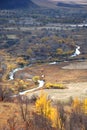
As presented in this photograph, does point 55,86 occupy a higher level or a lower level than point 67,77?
higher

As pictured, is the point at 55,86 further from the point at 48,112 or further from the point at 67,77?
the point at 48,112

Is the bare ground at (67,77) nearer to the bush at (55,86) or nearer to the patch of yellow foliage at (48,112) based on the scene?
the bush at (55,86)

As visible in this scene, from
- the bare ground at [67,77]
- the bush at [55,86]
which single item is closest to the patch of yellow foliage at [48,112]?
the bare ground at [67,77]

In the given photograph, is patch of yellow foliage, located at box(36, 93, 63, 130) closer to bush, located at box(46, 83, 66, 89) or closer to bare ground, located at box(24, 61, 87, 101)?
bare ground, located at box(24, 61, 87, 101)

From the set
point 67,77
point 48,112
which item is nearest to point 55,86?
point 67,77

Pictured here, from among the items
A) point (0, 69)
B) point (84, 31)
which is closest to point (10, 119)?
point (0, 69)

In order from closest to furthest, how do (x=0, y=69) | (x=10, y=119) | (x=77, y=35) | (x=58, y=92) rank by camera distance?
(x=10, y=119) < (x=58, y=92) < (x=0, y=69) < (x=77, y=35)

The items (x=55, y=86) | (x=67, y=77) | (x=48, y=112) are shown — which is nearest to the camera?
(x=48, y=112)

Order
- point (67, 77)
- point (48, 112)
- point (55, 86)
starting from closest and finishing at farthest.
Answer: point (48, 112) < point (55, 86) < point (67, 77)

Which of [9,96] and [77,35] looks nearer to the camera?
[9,96]

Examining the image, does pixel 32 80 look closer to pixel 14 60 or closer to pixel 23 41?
pixel 14 60

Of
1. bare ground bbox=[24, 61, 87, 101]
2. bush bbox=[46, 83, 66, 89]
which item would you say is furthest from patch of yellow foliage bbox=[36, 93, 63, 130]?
bush bbox=[46, 83, 66, 89]
